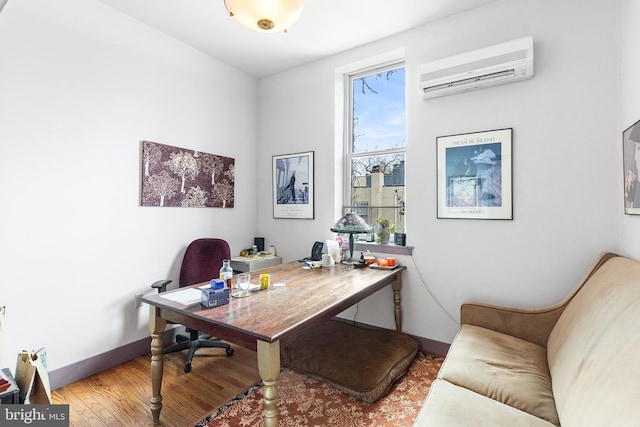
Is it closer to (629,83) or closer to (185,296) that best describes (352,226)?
(185,296)

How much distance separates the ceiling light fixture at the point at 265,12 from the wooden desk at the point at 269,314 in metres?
1.48

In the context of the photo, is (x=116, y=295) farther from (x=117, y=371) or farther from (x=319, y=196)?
(x=319, y=196)

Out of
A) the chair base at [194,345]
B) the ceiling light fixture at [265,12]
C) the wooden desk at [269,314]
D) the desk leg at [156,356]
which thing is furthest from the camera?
the chair base at [194,345]

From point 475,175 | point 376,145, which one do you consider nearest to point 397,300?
point 475,175

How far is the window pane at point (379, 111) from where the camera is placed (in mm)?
2889

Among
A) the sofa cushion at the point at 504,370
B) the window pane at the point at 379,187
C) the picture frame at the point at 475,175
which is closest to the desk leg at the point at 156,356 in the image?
the sofa cushion at the point at 504,370

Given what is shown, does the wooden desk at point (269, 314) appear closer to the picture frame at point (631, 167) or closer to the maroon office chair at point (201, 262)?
the maroon office chair at point (201, 262)

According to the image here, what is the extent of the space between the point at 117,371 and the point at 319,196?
2256mm

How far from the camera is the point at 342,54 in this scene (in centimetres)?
301

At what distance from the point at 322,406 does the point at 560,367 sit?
1.29m

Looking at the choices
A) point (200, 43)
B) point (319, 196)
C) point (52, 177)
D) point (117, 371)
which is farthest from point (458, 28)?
point (117, 371)

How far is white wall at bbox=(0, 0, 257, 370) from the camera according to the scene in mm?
1898

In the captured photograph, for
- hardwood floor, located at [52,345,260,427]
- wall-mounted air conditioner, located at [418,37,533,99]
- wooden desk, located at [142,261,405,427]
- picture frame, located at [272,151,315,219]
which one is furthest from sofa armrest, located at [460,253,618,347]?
picture frame, located at [272,151,315,219]

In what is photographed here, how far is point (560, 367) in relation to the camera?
1362 millimetres
